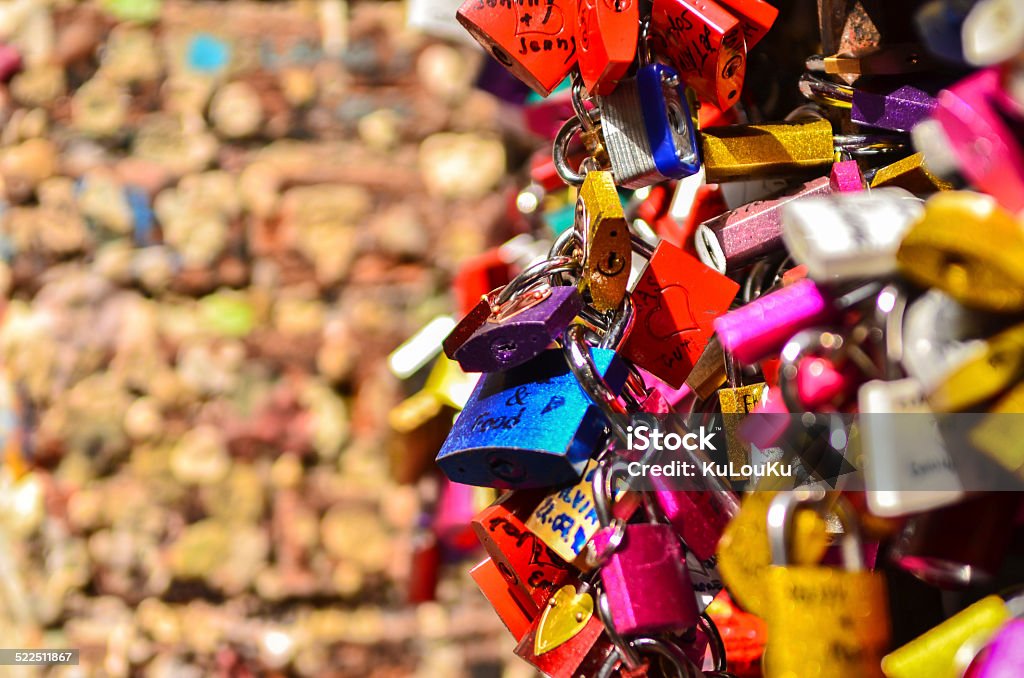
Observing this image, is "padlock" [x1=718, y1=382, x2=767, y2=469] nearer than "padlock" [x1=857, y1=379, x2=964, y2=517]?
No

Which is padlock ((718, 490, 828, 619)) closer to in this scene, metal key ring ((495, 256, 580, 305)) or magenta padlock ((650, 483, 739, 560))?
magenta padlock ((650, 483, 739, 560))

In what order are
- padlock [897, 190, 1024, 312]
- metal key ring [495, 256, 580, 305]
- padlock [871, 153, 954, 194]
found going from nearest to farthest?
1. padlock [897, 190, 1024, 312]
2. padlock [871, 153, 954, 194]
3. metal key ring [495, 256, 580, 305]

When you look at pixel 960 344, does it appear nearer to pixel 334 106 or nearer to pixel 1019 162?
pixel 1019 162

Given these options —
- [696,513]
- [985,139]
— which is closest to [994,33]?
[985,139]

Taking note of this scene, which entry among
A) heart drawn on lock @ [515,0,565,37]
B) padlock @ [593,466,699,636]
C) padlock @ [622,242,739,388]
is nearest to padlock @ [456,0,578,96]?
heart drawn on lock @ [515,0,565,37]

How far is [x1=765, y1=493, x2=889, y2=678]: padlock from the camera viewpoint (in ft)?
1.15

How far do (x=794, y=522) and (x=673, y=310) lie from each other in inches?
6.2

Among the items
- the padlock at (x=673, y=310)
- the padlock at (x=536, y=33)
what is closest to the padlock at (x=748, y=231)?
the padlock at (x=673, y=310)

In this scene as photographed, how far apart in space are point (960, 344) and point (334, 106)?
899 millimetres

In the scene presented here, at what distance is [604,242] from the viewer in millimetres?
478

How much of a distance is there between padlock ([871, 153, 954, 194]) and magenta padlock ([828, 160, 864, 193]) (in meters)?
0.01

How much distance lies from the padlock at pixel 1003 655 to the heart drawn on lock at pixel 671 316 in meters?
0.22

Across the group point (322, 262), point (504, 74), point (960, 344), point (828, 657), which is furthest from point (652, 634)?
point (322, 262)

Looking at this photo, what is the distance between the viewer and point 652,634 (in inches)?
17.2
